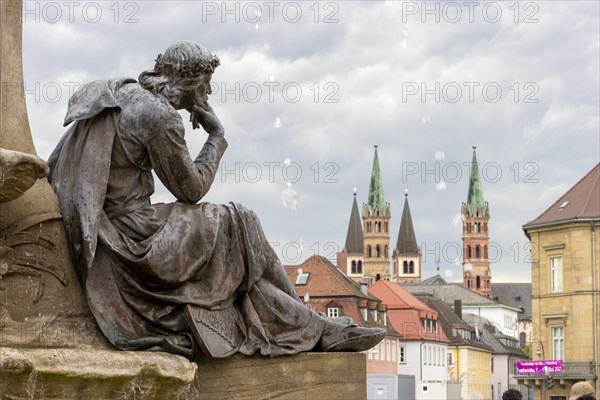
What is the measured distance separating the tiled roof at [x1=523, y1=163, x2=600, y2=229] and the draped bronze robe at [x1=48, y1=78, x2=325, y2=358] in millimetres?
52334

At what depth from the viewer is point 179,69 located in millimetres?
5996

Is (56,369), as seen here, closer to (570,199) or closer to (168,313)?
(168,313)

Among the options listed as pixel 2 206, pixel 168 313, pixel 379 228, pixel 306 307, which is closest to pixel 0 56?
pixel 2 206

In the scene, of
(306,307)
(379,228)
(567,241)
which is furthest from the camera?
(379,228)

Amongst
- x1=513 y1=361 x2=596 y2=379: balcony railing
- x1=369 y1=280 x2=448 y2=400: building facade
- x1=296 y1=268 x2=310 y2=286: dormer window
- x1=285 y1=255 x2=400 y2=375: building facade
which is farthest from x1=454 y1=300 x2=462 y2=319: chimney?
x1=513 y1=361 x2=596 y2=379: balcony railing

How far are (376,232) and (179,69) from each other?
19151 cm

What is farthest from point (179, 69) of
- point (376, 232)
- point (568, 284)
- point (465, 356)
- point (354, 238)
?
point (376, 232)

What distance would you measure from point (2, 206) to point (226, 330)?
131 centimetres

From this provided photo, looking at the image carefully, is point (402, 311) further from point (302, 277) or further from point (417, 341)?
point (302, 277)

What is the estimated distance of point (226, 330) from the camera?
5.83 meters

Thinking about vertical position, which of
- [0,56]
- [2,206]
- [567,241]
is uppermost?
[567,241]

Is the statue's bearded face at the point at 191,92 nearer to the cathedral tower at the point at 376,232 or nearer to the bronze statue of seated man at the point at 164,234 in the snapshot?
the bronze statue of seated man at the point at 164,234

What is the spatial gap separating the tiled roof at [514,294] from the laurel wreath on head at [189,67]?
522ft

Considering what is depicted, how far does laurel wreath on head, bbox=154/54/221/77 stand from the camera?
5.99 metres
